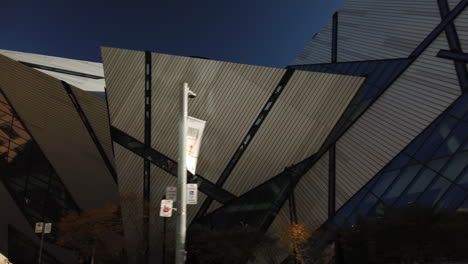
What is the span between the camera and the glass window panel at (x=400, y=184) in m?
19.5

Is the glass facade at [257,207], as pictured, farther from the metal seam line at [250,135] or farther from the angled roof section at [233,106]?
the metal seam line at [250,135]

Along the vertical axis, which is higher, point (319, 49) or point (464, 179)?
point (319, 49)

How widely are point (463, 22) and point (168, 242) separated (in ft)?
88.6

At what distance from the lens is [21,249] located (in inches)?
1336

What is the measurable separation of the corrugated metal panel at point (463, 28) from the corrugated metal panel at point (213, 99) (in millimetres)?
12104

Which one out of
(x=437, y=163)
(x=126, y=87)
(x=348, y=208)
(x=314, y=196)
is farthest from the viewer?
(x=126, y=87)

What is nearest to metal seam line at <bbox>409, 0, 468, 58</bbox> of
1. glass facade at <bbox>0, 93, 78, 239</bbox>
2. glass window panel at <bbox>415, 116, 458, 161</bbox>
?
glass window panel at <bbox>415, 116, 458, 161</bbox>

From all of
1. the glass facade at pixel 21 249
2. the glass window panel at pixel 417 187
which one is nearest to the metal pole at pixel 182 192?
the glass window panel at pixel 417 187

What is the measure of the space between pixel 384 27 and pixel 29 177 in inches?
1482

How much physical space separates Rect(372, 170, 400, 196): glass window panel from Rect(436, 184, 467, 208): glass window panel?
413 centimetres

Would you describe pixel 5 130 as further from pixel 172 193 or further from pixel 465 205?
pixel 465 205

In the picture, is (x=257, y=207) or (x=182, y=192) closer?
(x=182, y=192)

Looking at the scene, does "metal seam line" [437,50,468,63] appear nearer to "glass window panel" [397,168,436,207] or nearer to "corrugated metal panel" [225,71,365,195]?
"corrugated metal panel" [225,71,365,195]

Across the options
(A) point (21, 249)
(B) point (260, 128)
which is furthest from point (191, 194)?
(A) point (21, 249)
